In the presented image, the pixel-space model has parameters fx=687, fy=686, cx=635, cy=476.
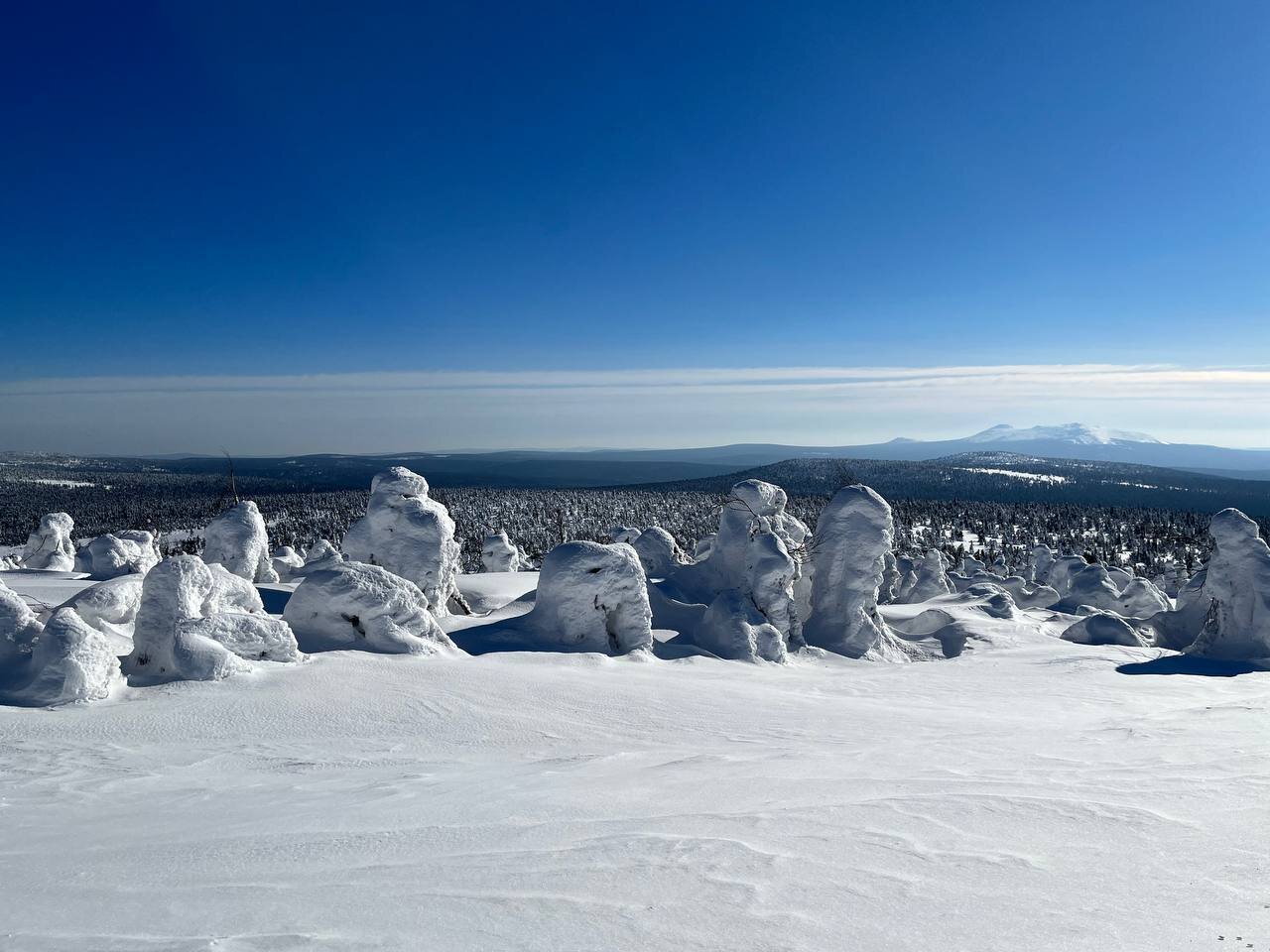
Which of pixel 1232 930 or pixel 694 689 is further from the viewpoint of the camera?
pixel 694 689

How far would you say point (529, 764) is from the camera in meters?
7.29

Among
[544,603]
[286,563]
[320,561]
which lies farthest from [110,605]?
[286,563]

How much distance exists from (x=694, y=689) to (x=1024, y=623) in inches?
789

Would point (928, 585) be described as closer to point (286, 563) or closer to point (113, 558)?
point (286, 563)

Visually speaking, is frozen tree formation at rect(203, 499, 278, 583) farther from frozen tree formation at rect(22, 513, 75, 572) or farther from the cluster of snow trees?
frozen tree formation at rect(22, 513, 75, 572)

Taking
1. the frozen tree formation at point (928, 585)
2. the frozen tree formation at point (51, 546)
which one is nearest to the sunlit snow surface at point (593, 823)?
the frozen tree formation at point (928, 585)

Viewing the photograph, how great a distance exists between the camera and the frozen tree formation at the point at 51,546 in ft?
114

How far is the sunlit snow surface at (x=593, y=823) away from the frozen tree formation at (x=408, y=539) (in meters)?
8.94

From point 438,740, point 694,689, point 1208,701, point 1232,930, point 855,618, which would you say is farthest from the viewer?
point 855,618

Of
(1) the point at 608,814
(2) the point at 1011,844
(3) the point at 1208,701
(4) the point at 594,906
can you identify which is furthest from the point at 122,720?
(3) the point at 1208,701

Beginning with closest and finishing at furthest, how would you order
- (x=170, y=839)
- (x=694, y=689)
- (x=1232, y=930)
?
(x=1232, y=930) < (x=170, y=839) < (x=694, y=689)

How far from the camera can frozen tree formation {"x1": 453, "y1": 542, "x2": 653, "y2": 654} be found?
1590 cm

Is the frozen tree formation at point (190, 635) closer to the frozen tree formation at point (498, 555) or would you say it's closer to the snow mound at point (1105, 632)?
the snow mound at point (1105, 632)

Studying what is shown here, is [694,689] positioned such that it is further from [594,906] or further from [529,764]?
[594,906]
